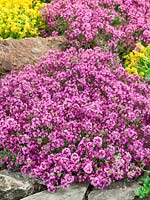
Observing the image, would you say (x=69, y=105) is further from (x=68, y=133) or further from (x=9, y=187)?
(x=9, y=187)

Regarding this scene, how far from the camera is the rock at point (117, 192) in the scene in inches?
189

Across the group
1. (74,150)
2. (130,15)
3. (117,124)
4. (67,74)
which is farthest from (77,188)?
(130,15)

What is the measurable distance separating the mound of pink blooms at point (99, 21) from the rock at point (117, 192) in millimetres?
2692

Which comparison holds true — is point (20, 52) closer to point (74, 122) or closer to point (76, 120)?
point (76, 120)

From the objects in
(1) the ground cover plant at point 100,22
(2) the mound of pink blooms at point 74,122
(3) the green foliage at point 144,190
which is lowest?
(3) the green foliage at point 144,190

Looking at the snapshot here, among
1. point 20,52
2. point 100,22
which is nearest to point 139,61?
point 100,22

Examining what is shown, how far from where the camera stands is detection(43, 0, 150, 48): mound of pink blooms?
7.28m

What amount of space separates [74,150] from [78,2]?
3.51 m

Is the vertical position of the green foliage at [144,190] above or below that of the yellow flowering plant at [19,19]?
below

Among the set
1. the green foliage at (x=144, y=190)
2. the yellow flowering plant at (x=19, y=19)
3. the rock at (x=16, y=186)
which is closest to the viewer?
the green foliage at (x=144, y=190)

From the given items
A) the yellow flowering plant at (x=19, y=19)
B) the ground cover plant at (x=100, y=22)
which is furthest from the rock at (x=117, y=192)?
the yellow flowering plant at (x=19, y=19)

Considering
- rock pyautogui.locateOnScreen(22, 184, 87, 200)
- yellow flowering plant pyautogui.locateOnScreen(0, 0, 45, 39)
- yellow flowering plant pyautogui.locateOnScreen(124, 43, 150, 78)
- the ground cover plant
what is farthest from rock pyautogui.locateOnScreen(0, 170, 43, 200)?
yellow flowering plant pyautogui.locateOnScreen(0, 0, 45, 39)

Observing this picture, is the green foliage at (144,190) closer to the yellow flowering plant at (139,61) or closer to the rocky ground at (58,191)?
the rocky ground at (58,191)

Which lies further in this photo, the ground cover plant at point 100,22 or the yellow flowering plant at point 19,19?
the yellow flowering plant at point 19,19
